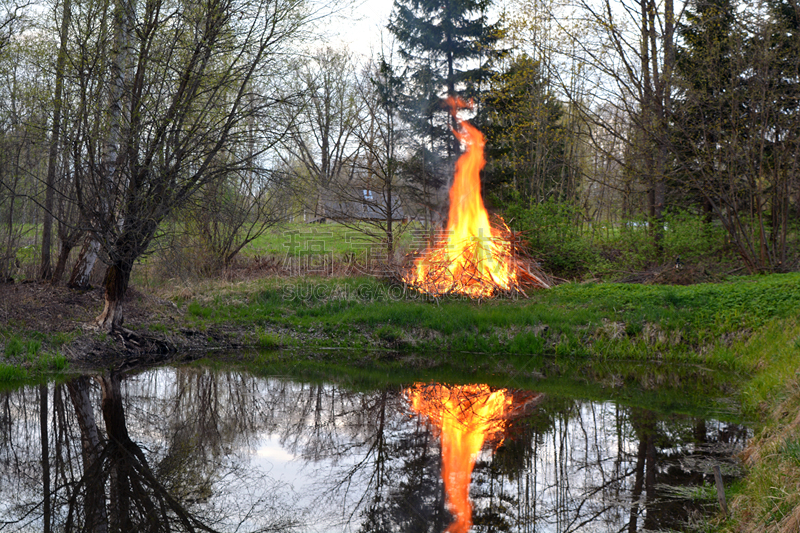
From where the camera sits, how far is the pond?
183 inches

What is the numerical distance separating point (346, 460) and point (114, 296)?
6536 millimetres

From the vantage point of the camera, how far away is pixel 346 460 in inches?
232

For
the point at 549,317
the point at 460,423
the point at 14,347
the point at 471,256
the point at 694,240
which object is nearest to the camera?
the point at 460,423

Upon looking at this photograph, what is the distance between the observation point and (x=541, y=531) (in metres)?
4.41

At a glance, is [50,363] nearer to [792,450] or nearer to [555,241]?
[792,450]

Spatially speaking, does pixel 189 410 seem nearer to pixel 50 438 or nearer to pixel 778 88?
pixel 50 438

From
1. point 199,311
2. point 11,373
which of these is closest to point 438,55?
point 199,311

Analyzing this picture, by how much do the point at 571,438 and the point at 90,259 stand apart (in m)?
9.91

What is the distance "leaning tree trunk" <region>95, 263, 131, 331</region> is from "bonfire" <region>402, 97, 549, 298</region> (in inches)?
237

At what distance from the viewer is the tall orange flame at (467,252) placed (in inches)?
537

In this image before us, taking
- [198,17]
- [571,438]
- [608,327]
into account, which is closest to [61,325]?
[198,17]

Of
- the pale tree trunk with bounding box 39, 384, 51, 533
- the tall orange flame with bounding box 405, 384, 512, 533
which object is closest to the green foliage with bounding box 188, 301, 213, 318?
the pale tree trunk with bounding box 39, 384, 51, 533

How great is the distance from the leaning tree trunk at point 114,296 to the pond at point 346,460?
2.27 metres

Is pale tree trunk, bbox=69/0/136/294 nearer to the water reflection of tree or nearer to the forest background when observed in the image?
the forest background
